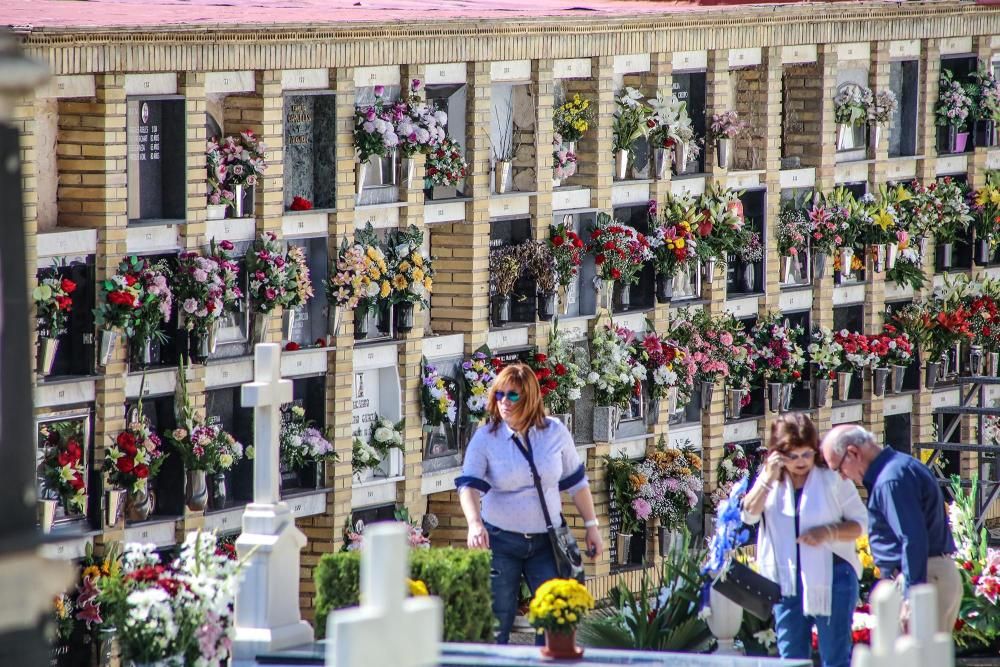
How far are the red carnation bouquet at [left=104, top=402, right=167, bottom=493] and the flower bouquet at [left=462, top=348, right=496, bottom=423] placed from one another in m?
2.62

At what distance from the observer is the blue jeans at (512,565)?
9.34 m

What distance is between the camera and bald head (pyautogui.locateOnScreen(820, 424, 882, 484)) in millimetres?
8086

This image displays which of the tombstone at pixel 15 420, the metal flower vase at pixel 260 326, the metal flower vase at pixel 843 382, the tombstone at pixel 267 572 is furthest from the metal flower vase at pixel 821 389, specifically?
the tombstone at pixel 15 420

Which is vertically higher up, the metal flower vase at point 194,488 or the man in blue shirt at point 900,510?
the metal flower vase at point 194,488

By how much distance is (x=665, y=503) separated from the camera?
1452 centimetres

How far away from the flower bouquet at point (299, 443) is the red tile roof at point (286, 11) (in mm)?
2252

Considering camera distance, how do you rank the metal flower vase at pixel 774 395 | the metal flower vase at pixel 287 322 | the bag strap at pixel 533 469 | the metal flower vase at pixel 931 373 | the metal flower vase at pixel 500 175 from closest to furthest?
the bag strap at pixel 533 469, the metal flower vase at pixel 287 322, the metal flower vase at pixel 500 175, the metal flower vase at pixel 774 395, the metal flower vase at pixel 931 373

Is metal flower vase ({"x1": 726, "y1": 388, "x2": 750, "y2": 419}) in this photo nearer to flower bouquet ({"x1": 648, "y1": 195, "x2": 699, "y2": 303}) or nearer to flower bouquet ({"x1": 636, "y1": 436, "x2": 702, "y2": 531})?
flower bouquet ({"x1": 636, "y1": 436, "x2": 702, "y2": 531})

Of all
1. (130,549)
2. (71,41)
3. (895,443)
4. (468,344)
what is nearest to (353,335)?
(468,344)

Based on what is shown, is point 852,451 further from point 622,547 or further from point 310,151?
point 622,547

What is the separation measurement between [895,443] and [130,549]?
912 centimetres

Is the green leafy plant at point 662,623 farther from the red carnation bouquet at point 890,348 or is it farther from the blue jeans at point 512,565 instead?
the red carnation bouquet at point 890,348

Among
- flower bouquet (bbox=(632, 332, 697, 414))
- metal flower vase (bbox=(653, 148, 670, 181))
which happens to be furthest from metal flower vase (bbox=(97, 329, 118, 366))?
metal flower vase (bbox=(653, 148, 670, 181))

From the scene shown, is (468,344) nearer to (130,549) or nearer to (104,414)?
(104,414)
